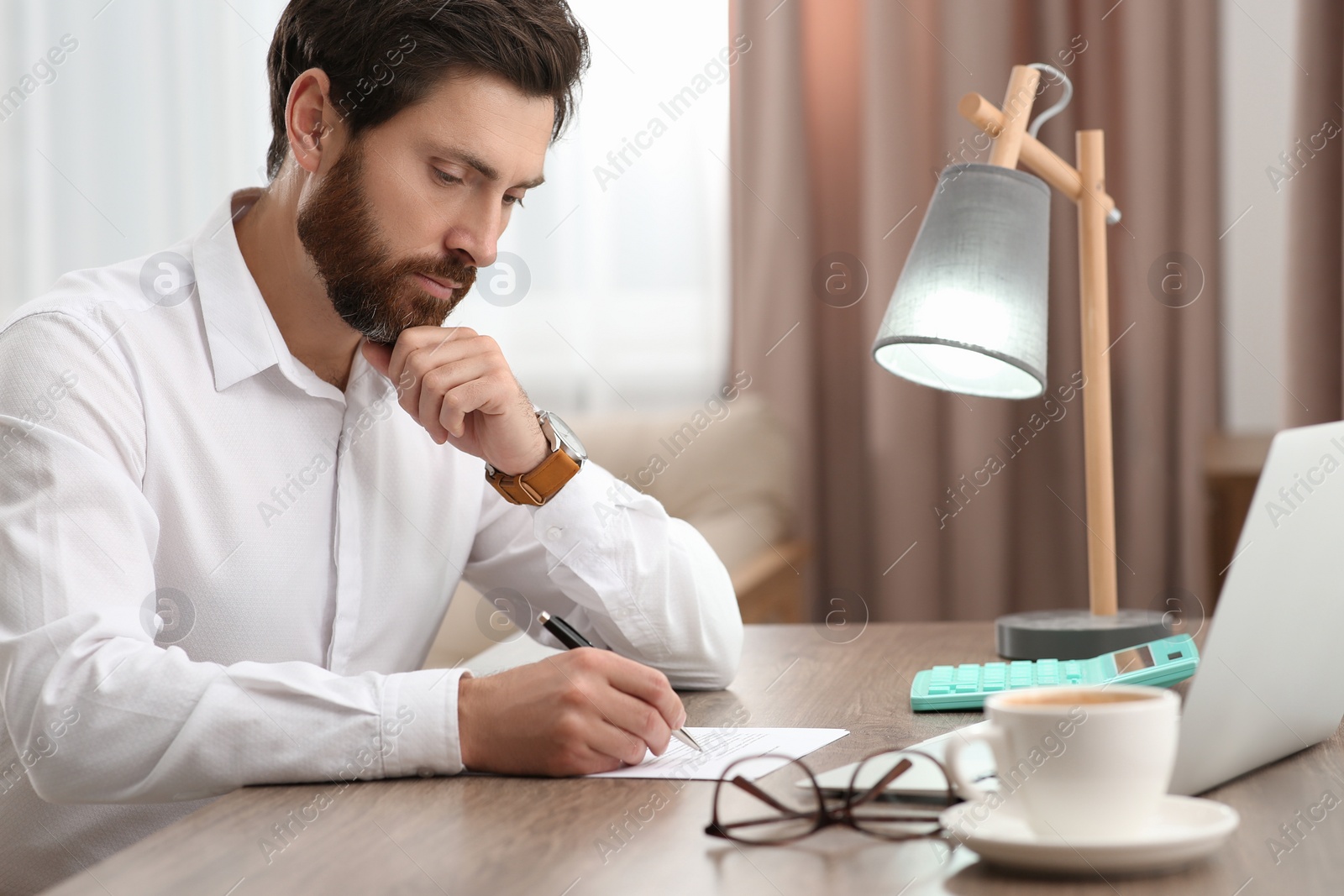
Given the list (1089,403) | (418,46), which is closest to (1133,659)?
(1089,403)

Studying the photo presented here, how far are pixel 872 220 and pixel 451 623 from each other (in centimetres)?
120

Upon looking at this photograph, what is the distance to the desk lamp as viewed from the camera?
111 cm

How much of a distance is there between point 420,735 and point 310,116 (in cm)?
74

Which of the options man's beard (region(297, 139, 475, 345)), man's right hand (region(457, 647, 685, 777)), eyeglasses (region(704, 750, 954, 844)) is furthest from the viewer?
man's beard (region(297, 139, 475, 345))

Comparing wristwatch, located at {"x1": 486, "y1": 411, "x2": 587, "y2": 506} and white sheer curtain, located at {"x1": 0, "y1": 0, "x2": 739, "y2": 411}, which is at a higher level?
white sheer curtain, located at {"x1": 0, "y1": 0, "x2": 739, "y2": 411}

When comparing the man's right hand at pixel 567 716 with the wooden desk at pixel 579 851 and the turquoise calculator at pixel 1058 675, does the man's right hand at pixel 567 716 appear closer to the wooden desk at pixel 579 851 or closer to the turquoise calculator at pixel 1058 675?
the wooden desk at pixel 579 851

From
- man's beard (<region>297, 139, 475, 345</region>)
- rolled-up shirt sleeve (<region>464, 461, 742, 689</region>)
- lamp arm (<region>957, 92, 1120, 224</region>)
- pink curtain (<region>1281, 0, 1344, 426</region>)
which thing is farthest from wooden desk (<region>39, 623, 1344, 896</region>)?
pink curtain (<region>1281, 0, 1344, 426</region>)

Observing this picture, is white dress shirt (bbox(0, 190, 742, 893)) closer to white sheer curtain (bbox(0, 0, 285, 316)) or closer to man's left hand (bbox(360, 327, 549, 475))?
man's left hand (bbox(360, 327, 549, 475))

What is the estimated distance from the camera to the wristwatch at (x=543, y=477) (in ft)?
3.84

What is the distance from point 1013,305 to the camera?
1115mm

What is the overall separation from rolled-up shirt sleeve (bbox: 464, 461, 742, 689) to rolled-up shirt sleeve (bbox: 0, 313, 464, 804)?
319mm

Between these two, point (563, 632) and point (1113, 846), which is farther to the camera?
point (563, 632)

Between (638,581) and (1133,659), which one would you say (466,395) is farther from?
(1133,659)

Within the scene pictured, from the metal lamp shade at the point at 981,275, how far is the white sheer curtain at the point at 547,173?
1.53m
